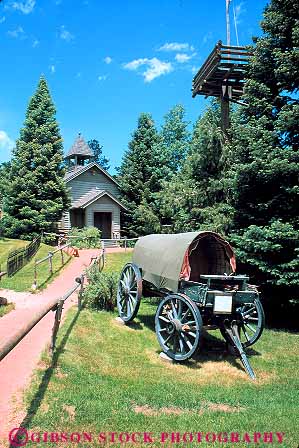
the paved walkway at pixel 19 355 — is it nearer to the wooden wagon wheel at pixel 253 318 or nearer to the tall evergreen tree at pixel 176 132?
the wooden wagon wheel at pixel 253 318

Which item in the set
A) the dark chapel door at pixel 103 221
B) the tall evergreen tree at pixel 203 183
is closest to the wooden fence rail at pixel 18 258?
the tall evergreen tree at pixel 203 183

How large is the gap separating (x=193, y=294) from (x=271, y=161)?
5033mm

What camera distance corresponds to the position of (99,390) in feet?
20.4

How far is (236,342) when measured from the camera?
8.21 m

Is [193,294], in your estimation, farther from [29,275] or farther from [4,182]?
[4,182]

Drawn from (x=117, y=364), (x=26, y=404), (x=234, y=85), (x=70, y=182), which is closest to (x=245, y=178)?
(x=234, y=85)

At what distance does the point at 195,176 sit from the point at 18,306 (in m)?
8.84

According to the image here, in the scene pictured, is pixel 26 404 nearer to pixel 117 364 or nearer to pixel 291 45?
pixel 117 364

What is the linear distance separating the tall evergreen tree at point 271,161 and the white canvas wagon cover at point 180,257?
163cm

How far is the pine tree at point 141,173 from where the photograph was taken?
111 feet

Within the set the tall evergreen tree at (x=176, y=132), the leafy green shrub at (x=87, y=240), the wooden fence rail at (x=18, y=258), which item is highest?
the tall evergreen tree at (x=176, y=132)

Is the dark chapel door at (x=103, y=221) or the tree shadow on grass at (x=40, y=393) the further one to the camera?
the dark chapel door at (x=103, y=221)

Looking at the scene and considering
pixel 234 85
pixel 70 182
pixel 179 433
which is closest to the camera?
pixel 179 433

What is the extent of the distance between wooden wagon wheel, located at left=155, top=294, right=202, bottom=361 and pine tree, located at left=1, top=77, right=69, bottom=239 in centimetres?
2014
